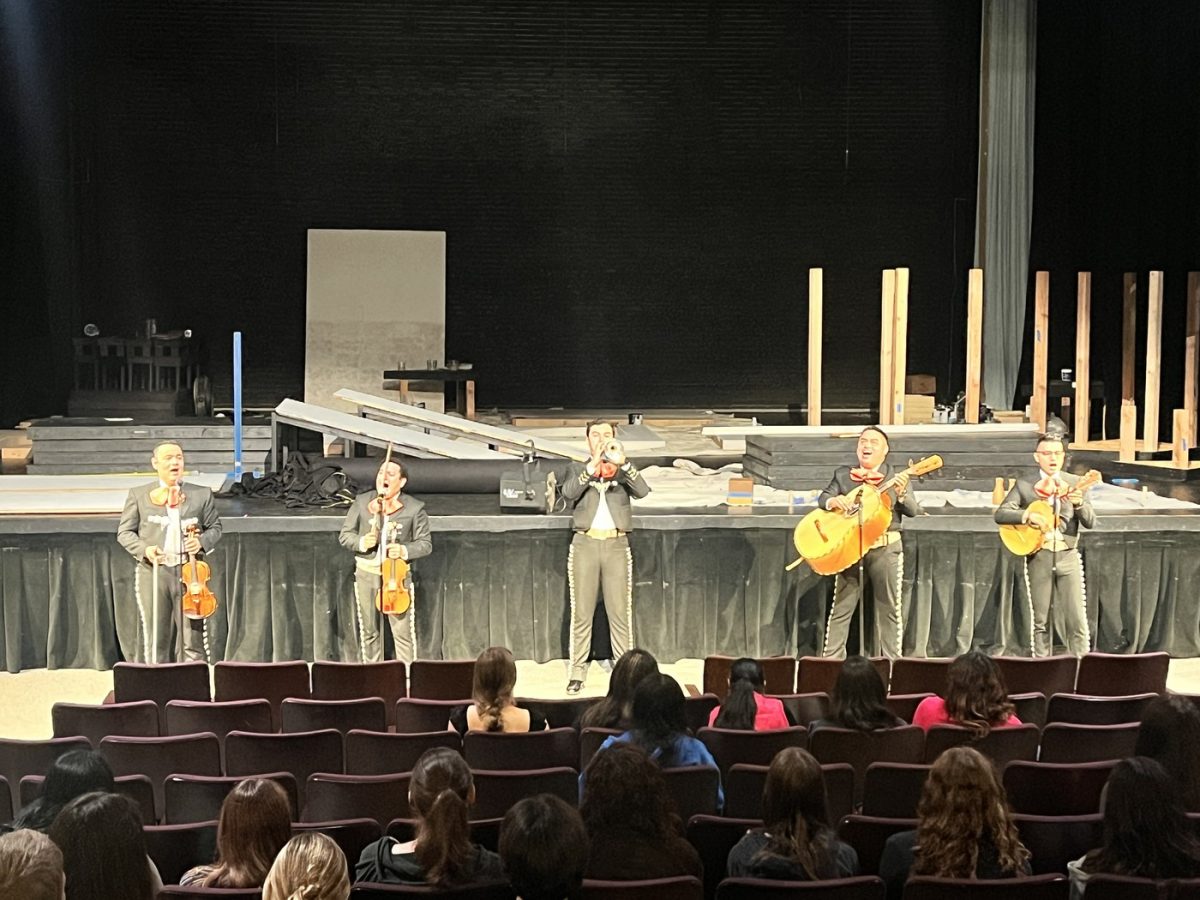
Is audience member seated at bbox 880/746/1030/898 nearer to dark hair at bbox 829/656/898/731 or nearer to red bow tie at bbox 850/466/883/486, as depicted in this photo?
dark hair at bbox 829/656/898/731

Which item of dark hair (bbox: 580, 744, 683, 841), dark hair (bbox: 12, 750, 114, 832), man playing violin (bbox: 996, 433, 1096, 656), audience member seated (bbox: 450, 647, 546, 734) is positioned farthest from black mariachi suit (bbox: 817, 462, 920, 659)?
dark hair (bbox: 12, 750, 114, 832)

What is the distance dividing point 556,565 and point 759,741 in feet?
12.5

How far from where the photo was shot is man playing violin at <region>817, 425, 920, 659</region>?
8.84 m

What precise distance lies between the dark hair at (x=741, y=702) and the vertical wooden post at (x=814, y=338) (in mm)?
7366

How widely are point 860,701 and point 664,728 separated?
83cm

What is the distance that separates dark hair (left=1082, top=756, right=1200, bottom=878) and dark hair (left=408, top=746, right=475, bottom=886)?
1849mm

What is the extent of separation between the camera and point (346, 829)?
497 cm

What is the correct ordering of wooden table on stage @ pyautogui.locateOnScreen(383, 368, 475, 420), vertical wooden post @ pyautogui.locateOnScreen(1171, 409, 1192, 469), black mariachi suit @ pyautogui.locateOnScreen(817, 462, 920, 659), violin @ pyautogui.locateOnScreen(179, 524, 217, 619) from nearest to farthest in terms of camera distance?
violin @ pyautogui.locateOnScreen(179, 524, 217, 619) < black mariachi suit @ pyautogui.locateOnScreen(817, 462, 920, 659) < vertical wooden post @ pyautogui.locateOnScreen(1171, 409, 1192, 469) < wooden table on stage @ pyautogui.locateOnScreen(383, 368, 475, 420)

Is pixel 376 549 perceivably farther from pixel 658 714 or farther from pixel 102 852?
pixel 102 852

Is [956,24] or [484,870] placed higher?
[956,24]

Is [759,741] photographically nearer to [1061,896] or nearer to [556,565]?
[1061,896]

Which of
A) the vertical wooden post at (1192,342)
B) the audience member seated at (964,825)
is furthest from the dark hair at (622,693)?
the vertical wooden post at (1192,342)

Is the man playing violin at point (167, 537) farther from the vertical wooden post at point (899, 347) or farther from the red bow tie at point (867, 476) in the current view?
the vertical wooden post at point (899, 347)

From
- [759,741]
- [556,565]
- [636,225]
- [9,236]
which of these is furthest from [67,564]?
[636,225]
